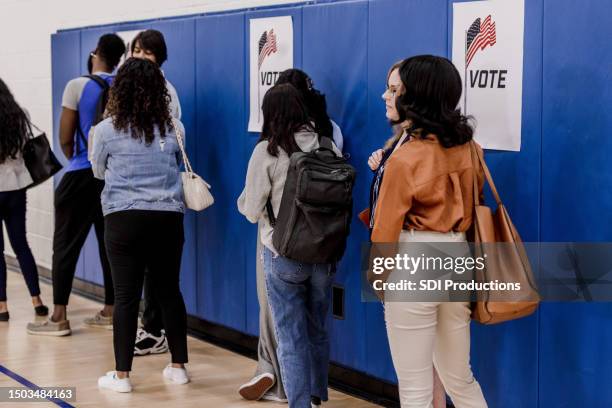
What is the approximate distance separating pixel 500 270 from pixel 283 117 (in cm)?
118

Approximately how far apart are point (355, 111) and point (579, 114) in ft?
4.17

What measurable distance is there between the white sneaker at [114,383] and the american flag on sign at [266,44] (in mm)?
1694

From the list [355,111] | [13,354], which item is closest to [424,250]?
[355,111]

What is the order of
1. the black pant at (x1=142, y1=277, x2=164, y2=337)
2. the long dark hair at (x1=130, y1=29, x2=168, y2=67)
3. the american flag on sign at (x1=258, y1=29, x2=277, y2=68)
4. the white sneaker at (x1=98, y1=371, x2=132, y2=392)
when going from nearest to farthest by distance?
the white sneaker at (x1=98, y1=371, x2=132, y2=392) → the american flag on sign at (x1=258, y1=29, x2=277, y2=68) → the long dark hair at (x1=130, y1=29, x2=168, y2=67) → the black pant at (x1=142, y1=277, x2=164, y2=337)

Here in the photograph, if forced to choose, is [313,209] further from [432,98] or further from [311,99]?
[432,98]

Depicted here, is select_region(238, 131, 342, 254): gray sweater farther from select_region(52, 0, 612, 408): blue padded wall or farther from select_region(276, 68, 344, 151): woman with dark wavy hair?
select_region(52, 0, 612, 408): blue padded wall

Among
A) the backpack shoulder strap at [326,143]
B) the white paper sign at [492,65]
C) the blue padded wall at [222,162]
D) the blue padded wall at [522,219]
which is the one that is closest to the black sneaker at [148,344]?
the blue padded wall at [222,162]

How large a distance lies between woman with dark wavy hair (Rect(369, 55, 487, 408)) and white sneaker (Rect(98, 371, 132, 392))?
6.13 ft

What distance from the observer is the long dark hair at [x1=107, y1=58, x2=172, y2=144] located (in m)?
4.46

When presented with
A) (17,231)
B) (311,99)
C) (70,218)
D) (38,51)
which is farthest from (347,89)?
(38,51)

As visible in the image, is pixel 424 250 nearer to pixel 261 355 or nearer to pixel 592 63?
pixel 592 63

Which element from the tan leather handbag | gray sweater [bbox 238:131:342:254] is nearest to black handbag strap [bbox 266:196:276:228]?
gray sweater [bbox 238:131:342:254]

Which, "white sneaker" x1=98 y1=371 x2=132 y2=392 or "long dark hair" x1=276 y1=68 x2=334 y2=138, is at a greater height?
"long dark hair" x1=276 y1=68 x2=334 y2=138

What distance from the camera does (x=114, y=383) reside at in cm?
473
